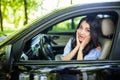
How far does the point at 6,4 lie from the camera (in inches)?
1074

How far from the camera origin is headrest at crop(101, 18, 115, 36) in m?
3.10

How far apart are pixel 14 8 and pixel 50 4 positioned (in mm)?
3223

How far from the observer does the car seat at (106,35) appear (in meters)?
3.06

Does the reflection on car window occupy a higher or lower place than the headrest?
lower

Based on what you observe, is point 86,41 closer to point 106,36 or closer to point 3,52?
point 106,36

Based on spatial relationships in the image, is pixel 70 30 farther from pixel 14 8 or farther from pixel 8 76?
pixel 14 8

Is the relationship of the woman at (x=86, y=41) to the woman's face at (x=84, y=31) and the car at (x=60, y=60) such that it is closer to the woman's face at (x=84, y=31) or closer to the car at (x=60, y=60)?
the woman's face at (x=84, y=31)

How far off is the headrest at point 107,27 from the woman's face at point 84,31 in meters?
0.17

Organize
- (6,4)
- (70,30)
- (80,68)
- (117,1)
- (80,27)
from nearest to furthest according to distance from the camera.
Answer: (80,68) < (117,1) < (80,27) < (70,30) < (6,4)

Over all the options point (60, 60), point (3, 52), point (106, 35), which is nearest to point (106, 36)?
point (106, 35)

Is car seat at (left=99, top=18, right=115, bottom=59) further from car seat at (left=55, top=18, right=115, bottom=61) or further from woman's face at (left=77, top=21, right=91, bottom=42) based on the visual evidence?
woman's face at (left=77, top=21, right=91, bottom=42)

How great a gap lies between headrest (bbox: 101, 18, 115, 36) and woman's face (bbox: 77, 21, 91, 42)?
0.17 m

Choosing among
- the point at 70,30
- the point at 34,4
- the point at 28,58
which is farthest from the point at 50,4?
the point at 28,58

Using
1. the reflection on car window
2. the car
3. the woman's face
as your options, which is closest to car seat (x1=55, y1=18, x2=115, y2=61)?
the car
